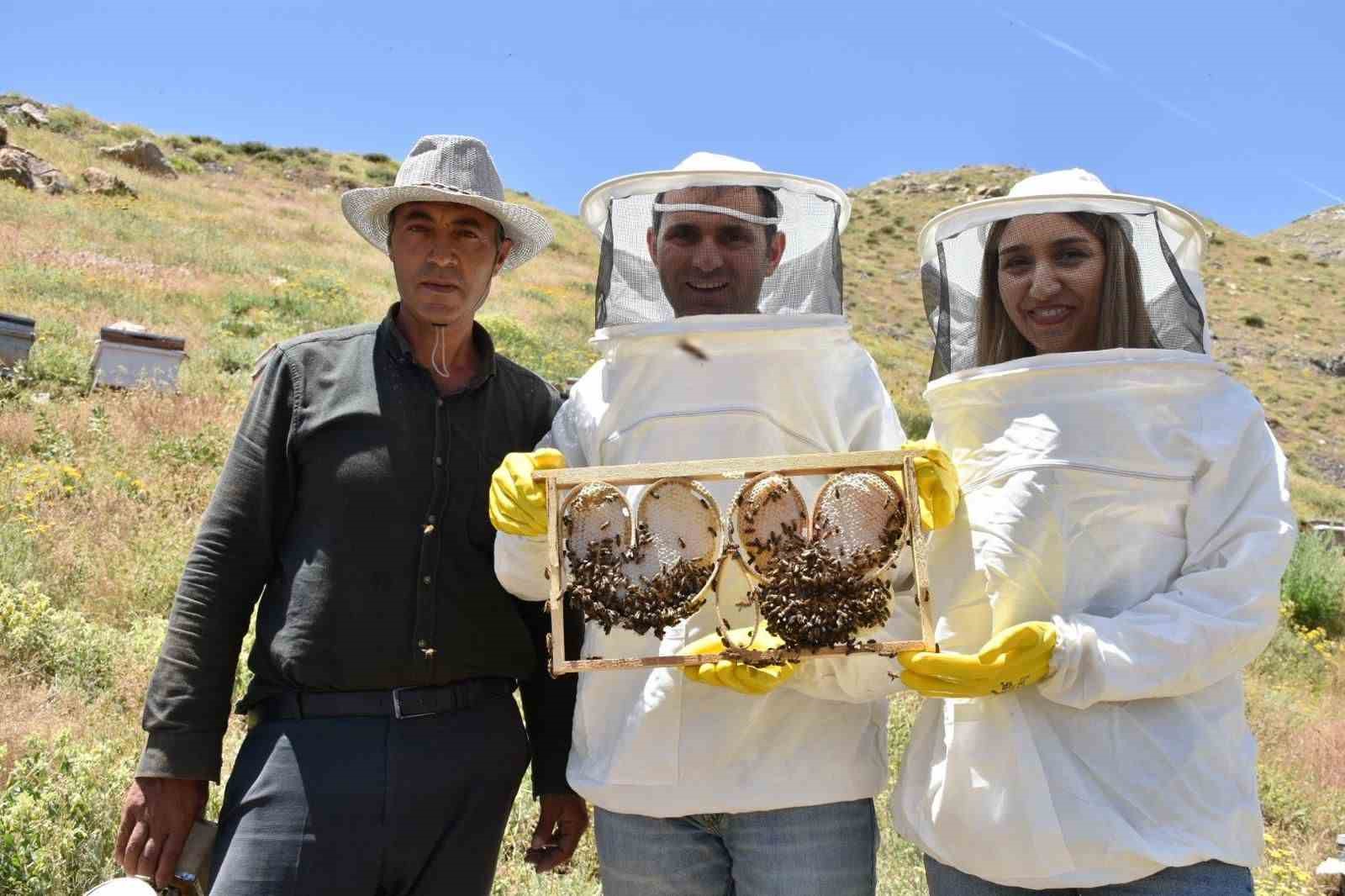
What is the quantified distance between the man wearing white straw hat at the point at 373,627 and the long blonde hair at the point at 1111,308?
1435 mm

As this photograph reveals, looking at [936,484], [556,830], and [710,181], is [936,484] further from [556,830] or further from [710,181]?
[556,830]

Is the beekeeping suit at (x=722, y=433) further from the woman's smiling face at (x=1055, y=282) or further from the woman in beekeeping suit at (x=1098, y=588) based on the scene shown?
the woman's smiling face at (x=1055, y=282)

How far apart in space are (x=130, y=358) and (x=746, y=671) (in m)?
9.06

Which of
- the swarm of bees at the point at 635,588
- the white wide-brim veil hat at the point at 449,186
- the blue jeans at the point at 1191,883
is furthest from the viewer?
the white wide-brim veil hat at the point at 449,186

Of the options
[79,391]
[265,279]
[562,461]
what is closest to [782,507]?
[562,461]

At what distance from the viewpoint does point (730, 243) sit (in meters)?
2.87

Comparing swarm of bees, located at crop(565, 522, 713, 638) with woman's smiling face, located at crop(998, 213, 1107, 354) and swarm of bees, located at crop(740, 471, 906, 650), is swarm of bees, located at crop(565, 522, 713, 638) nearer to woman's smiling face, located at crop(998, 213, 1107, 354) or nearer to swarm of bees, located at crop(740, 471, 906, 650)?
swarm of bees, located at crop(740, 471, 906, 650)

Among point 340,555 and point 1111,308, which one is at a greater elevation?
point 1111,308

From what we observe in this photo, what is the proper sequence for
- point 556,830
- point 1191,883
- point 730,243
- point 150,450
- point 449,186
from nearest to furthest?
point 1191,883
point 730,243
point 449,186
point 556,830
point 150,450

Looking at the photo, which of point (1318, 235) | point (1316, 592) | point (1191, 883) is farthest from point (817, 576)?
point (1318, 235)

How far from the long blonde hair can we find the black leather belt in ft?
5.72

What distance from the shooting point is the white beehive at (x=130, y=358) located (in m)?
9.45

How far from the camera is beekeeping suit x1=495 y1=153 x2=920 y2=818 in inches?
94.4

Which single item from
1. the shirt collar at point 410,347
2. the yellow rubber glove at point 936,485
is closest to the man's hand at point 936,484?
the yellow rubber glove at point 936,485
